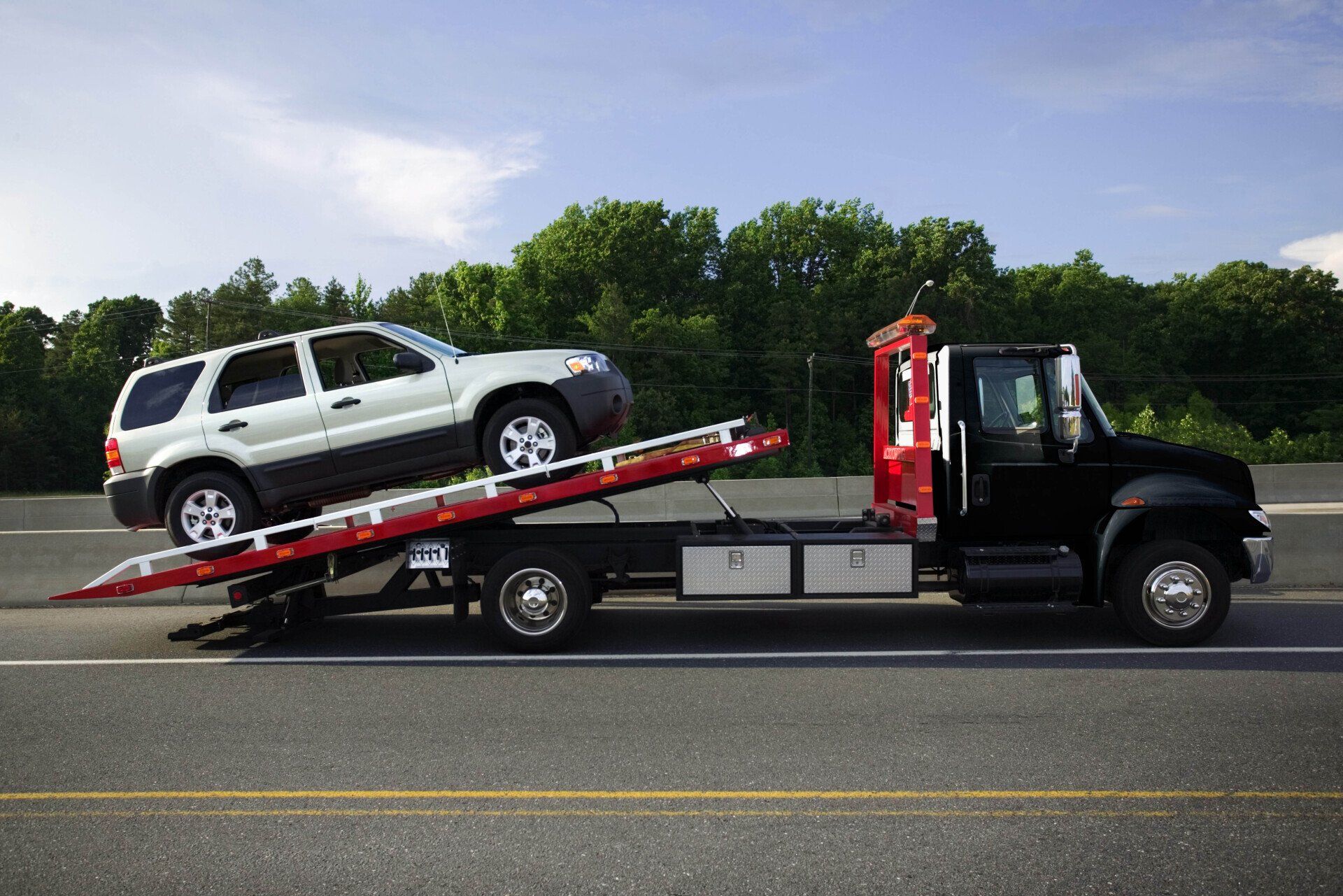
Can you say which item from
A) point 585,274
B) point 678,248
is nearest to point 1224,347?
point 678,248

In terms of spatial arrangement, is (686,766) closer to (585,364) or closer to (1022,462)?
(585,364)

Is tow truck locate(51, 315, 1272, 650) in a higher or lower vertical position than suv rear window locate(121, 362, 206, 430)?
lower

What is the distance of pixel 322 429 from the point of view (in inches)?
307

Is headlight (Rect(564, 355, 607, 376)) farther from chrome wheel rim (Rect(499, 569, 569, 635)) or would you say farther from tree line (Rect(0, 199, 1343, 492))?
tree line (Rect(0, 199, 1343, 492))

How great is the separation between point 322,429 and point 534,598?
2.10m

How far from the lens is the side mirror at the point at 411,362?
767cm

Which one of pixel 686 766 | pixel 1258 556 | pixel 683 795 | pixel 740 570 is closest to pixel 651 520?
pixel 740 570

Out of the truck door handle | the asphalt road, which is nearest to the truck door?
the truck door handle

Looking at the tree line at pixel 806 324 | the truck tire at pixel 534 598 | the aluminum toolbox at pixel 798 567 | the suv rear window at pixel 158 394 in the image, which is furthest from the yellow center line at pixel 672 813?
the tree line at pixel 806 324

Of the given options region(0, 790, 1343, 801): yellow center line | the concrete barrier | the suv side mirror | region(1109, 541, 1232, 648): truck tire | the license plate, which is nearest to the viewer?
region(0, 790, 1343, 801): yellow center line

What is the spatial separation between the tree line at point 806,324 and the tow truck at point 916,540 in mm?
58446

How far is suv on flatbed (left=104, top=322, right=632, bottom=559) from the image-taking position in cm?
777

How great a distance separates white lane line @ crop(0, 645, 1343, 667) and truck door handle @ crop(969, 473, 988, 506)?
1166mm

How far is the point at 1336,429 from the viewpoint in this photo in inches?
2712
